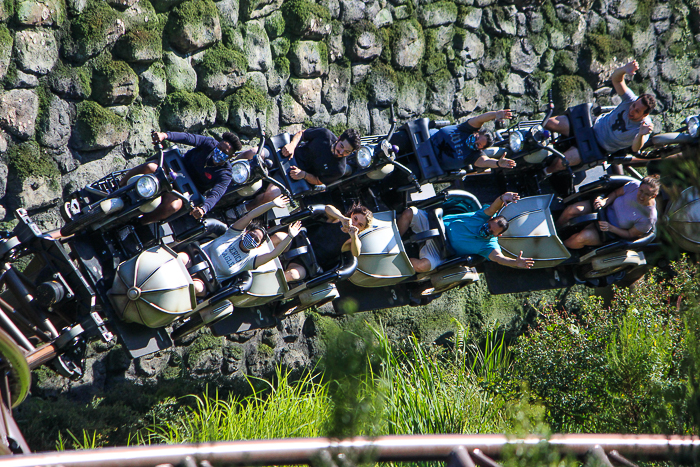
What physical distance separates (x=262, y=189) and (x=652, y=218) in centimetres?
322

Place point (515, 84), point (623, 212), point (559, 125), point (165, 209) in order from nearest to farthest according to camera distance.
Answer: point (165, 209) < point (623, 212) < point (559, 125) < point (515, 84)

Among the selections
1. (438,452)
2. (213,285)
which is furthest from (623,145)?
(438,452)

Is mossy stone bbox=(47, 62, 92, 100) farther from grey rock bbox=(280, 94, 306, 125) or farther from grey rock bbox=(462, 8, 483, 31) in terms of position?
grey rock bbox=(462, 8, 483, 31)

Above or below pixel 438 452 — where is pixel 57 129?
above

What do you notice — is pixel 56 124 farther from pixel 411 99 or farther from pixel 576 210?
pixel 576 210

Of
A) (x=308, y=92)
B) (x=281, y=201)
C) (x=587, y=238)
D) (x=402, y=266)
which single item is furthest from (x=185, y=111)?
(x=587, y=238)

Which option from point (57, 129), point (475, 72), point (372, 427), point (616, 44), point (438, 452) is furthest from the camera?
point (616, 44)

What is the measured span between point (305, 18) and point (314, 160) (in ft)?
6.11

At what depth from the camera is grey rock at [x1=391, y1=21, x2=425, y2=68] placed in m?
6.62

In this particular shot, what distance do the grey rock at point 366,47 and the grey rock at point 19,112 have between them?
3.08m

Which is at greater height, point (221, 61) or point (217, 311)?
point (221, 61)

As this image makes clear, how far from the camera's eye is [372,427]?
1708 mm

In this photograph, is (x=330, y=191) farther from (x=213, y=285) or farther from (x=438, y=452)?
(x=438, y=452)

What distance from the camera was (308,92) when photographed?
20.1ft
